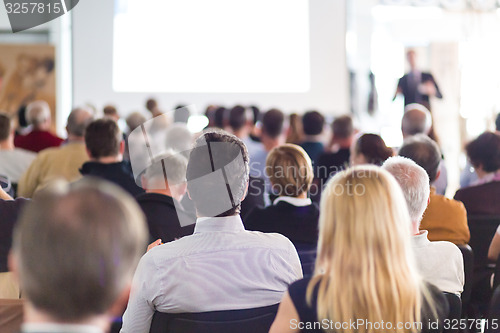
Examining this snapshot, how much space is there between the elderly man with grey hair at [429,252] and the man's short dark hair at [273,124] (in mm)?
3112

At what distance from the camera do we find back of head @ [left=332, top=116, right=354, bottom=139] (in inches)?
201

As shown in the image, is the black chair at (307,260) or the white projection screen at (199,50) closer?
the black chair at (307,260)

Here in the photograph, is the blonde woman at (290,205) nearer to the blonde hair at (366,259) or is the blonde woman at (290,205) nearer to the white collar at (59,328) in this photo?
the blonde hair at (366,259)

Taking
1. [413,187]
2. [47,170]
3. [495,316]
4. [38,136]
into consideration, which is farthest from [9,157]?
[495,316]

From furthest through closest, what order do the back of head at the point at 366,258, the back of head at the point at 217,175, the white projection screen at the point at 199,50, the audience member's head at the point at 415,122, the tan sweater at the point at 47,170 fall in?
the white projection screen at the point at 199,50 → the audience member's head at the point at 415,122 → the tan sweater at the point at 47,170 → the back of head at the point at 217,175 → the back of head at the point at 366,258

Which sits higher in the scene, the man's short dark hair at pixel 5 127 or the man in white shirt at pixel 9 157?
the man's short dark hair at pixel 5 127

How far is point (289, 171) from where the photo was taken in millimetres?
3049

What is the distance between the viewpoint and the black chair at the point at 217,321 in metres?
1.84

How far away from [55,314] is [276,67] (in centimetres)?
850

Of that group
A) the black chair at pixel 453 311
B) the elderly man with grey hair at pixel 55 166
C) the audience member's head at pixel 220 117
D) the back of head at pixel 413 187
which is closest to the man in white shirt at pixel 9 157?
the elderly man with grey hair at pixel 55 166

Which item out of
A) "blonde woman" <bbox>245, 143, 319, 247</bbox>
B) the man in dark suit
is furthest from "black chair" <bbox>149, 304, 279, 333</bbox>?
the man in dark suit

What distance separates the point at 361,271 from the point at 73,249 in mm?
823

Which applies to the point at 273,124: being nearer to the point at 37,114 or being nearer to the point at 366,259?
the point at 37,114

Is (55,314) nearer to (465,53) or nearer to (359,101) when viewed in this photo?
(359,101)
